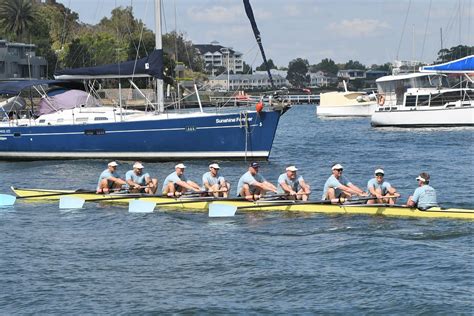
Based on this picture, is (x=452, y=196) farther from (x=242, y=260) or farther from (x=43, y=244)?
(x=43, y=244)

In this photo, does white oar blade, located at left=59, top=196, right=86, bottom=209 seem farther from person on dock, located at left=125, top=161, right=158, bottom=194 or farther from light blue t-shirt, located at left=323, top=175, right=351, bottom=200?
light blue t-shirt, located at left=323, top=175, right=351, bottom=200

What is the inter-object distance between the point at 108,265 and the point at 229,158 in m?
19.7

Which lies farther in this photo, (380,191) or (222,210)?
(222,210)

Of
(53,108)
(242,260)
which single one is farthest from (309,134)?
(242,260)

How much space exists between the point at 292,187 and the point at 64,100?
2164 cm

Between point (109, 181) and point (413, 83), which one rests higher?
point (413, 83)

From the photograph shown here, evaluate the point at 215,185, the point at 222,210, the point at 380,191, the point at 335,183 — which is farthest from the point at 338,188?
the point at 215,185

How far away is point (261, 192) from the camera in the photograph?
95.3ft

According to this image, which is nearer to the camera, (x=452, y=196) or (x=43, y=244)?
(x=43, y=244)

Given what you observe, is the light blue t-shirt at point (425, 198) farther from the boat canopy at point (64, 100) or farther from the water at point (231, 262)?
the boat canopy at point (64, 100)

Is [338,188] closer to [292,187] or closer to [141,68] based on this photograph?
[292,187]

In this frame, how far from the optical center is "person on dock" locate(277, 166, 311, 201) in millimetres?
28344

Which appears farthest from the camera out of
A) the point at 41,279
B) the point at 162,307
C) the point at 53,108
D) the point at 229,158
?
the point at 53,108

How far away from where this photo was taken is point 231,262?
23.3m
